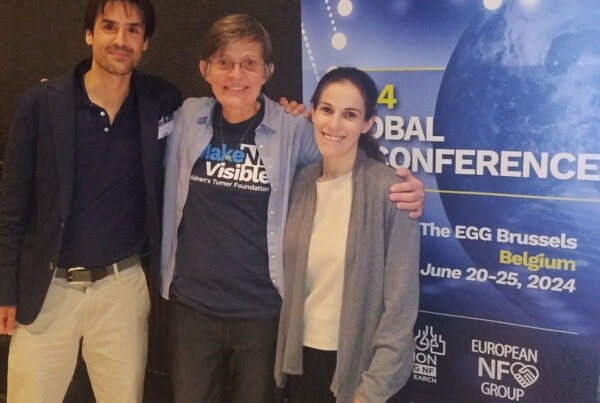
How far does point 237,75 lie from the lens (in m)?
1.97

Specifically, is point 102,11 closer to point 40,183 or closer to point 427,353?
point 40,183

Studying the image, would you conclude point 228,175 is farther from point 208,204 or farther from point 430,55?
point 430,55

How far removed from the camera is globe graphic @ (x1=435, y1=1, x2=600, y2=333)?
189cm

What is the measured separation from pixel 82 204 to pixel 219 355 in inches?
27.3

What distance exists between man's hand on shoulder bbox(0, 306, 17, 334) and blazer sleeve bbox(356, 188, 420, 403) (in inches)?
48.4

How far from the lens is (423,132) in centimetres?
215

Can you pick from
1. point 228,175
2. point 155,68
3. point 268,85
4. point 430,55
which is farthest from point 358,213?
point 155,68

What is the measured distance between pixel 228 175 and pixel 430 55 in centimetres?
80

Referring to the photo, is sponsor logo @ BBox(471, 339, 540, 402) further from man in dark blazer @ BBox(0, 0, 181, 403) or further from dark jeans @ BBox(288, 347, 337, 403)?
man in dark blazer @ BBox(0, 0, 181, 403)

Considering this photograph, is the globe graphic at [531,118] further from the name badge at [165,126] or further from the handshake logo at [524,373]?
the name badge at [165,126]

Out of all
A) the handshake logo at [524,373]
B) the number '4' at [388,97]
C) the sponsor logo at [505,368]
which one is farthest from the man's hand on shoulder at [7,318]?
the handshake logo at [524,373]

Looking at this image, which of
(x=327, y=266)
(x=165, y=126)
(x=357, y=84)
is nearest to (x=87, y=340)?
(x=165, y=126)

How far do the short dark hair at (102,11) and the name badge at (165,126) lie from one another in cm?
31

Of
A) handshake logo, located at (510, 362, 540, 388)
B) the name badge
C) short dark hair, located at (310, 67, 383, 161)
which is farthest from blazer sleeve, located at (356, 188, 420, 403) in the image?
the name badge
